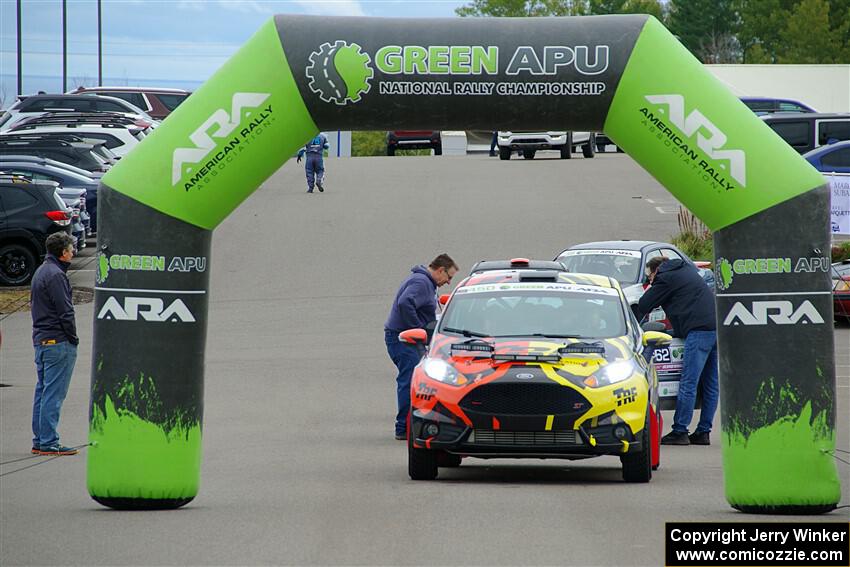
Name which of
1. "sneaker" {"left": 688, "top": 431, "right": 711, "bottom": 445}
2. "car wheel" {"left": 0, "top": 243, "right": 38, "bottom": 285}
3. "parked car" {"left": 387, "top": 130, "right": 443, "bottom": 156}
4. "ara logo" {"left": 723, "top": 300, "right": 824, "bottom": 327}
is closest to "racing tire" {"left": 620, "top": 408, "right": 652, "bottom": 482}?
"ara logo" {"left": 723, "top": 300, "right": 824, "bottom": 327}

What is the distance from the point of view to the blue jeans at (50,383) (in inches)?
496

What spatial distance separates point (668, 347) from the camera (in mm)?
13875

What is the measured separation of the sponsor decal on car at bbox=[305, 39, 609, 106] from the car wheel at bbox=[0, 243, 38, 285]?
55.5 feet

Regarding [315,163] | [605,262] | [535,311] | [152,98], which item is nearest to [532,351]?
[535,311]

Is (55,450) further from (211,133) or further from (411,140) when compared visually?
(411,140)

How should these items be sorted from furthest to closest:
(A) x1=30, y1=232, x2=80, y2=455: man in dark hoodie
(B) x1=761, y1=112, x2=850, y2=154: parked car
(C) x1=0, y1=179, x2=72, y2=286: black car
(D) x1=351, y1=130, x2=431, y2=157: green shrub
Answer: (D) x1=351, y1=130, x2=431, y2=157: green shrub < (B) x1=761, y1=112, x2=850, y2=154: parked car < (C) x1=0, y1=179, x2=72, y2=286: black car < (A) x1=30, y1=232, x2=80, y2=455: man in dark hoodie

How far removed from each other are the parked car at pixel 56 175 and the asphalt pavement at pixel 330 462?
144 centimetres

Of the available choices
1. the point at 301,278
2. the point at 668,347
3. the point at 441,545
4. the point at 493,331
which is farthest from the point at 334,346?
the point at 441,545

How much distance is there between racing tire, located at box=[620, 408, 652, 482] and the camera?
11.0 metres

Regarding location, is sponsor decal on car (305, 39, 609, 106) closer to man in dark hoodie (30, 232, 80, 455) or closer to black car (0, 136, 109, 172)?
man in dark hoodie (30, 232, 80, 455)

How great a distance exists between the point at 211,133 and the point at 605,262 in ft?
38.2

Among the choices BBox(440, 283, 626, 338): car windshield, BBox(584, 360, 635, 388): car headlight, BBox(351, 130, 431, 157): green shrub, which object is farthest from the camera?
BBox(351, 130, 431, 157): green shrub

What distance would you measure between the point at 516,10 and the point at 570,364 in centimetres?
10701

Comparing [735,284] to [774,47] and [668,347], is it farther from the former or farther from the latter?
[774,47]
